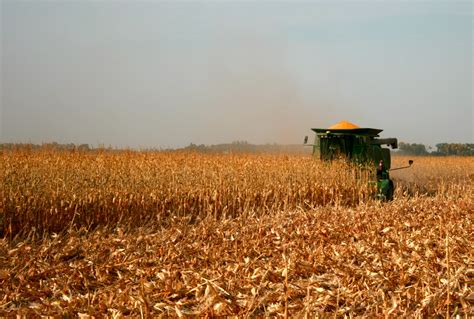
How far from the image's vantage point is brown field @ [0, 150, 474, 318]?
3.38 m

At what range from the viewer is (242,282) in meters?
3.74

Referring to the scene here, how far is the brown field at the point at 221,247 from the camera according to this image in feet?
11.1

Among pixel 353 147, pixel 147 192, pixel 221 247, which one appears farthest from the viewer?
pixel 353 147

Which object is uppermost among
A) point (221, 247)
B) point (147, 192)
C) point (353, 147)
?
point (353, 147)

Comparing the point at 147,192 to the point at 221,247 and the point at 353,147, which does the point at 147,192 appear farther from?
the point at 353,147

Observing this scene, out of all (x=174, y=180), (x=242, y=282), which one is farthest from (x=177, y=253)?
(x=174, y=180)

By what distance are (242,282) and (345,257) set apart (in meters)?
1.21

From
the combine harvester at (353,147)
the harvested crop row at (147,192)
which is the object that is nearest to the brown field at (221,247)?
the harvested crop row at (147,192)

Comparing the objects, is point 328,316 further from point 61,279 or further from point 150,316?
point 61,279

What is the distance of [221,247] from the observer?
18.3 ft

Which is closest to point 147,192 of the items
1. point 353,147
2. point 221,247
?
point 221,247

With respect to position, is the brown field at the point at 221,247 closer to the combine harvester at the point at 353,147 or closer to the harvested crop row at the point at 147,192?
the harvested crop row at the point at 147,192

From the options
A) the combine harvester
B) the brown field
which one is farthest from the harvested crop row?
the combine harvester

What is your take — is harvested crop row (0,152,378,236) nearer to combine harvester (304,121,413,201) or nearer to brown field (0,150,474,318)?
brown field (0,150,474,318)
